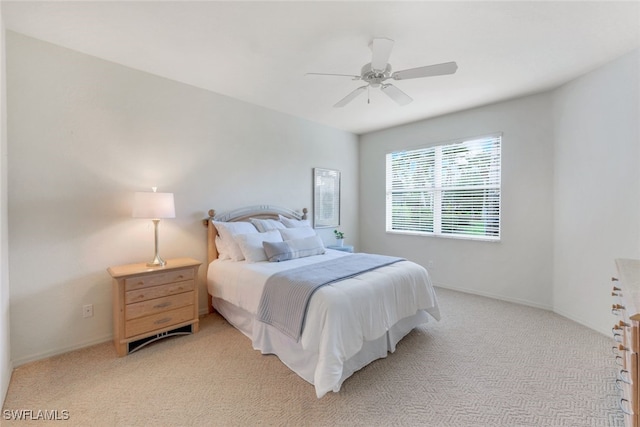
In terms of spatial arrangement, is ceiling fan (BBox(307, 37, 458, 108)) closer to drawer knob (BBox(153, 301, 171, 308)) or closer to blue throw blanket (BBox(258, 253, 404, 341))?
blue throw blanket (BBox(258, 253, 404, 341))

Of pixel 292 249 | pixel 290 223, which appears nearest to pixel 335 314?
pixel 292 249

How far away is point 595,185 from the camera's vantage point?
9.37 feet

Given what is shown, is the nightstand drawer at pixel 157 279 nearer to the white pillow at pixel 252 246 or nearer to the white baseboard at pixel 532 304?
the white pillow at pixel 252 246

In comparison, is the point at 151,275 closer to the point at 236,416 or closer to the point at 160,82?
the point at 236,416

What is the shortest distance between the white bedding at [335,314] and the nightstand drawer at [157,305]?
1.18ft

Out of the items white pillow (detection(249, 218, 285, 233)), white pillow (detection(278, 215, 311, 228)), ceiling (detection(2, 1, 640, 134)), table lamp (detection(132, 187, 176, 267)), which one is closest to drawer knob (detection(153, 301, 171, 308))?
table lamp (detection(132, 187, 176, 267))

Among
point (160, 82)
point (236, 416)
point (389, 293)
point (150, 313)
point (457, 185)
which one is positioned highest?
point (160, 82)

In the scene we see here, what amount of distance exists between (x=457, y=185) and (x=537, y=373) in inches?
106

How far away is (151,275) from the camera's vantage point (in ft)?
8.24

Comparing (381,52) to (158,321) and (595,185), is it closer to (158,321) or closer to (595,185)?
(595,185)

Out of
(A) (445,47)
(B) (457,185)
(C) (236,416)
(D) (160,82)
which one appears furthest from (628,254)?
(D) (160,82)

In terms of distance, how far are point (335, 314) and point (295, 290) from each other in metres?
0.41

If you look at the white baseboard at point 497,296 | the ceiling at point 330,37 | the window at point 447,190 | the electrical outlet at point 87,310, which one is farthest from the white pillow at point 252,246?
the white baseboard at point 497,296

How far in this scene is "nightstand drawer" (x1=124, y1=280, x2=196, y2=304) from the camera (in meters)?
2.40
